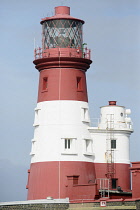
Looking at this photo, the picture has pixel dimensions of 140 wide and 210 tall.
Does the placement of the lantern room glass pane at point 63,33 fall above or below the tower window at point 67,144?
above

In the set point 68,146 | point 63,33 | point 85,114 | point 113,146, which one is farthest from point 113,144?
point 63,33

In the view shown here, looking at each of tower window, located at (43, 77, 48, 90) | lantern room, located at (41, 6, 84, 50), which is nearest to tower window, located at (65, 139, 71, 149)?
tower window, located at (43, 77, 48, 90)

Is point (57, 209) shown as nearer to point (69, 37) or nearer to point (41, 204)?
point (41, 204)

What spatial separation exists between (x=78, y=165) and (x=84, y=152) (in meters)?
1.09

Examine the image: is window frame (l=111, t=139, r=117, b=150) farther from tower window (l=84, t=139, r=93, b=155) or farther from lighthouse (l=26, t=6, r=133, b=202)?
tower window (l=84, t=139, r=93, b=155)

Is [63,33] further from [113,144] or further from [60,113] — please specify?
[113,144]

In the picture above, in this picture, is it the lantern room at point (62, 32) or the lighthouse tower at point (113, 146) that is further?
the lighthouse tower at point (113, 146)

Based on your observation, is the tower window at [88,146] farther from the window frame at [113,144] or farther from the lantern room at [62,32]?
the lantern room at [62,32]

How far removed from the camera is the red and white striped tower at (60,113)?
62.3m

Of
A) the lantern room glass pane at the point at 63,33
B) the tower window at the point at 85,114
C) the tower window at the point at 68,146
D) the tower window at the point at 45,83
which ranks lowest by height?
the tower window at the point at 68,146

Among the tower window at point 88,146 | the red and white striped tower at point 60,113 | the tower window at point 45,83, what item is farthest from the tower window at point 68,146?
the tower window at point 45,83

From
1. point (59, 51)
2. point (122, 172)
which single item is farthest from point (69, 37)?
point (122, 172)

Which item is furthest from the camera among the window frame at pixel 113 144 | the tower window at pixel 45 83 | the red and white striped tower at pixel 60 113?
the window frame at pixel 113 144

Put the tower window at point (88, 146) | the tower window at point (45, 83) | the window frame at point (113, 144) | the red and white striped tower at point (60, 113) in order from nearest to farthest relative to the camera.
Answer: the red and white striped tower at point (60, 113)
the tower window at point (88, 146)
the tower window at point (45, 83)
the window frame at point (113, 144)
